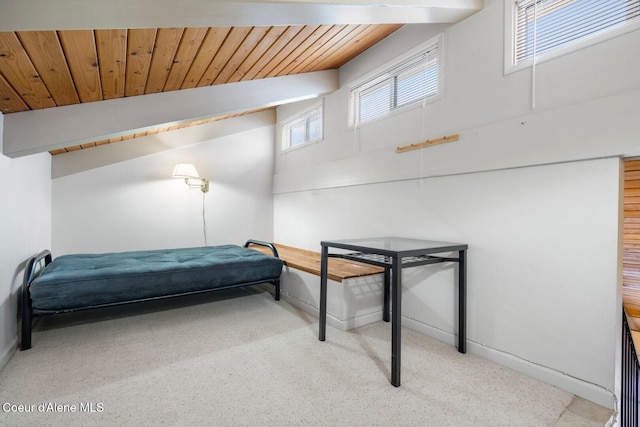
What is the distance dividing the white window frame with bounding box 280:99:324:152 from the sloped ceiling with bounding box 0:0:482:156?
0.98 meters

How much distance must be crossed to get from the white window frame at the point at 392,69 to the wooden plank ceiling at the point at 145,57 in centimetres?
31

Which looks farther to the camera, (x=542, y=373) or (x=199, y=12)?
(x=542, y=373)

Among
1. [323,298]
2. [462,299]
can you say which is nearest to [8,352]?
[323,298]

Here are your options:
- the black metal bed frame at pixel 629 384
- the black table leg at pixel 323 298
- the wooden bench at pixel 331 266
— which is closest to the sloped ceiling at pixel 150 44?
the black table leg at pixel 323 298

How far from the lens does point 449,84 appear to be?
234 centimetres

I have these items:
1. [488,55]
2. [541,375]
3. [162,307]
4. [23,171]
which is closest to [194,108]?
[23,171]

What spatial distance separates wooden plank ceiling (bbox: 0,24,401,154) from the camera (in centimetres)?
149

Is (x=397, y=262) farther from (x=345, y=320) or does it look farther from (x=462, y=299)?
(x=345, y=320)

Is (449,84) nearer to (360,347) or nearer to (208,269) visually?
(360,347)

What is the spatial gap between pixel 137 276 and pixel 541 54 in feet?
Result: 10.8

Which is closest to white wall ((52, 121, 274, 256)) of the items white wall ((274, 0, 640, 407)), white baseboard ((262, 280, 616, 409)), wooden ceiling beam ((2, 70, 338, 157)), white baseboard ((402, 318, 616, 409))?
wooden ceiling beam ((2, 70, 338, 157))

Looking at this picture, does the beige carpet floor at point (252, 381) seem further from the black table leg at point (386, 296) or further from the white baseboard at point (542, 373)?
the black table leg at point (386, 296)

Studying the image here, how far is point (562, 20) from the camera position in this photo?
1.77 meters

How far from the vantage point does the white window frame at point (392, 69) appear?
7.90ft
